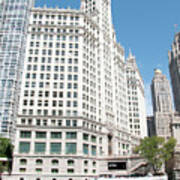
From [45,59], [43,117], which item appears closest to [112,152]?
[43,117]

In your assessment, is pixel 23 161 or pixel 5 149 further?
pixel 5 149

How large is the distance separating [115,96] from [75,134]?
35.6 m

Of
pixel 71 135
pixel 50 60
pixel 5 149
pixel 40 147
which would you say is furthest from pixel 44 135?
pixel 50 60

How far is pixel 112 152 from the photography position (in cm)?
9381

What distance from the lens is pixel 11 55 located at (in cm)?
12150

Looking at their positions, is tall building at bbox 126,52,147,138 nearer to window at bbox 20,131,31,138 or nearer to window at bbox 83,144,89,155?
window at bbox 83,144,89,155

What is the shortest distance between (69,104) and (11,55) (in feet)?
179

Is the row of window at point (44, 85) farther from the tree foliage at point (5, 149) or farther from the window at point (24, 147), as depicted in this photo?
the tree foliage at point (5, 149)

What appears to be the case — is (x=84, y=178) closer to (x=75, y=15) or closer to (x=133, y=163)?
(x=133, y=163)

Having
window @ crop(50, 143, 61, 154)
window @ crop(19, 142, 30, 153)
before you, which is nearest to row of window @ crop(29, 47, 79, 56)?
window @ crop(50, 143, 61, 154)

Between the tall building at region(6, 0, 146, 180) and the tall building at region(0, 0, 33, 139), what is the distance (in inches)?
1155

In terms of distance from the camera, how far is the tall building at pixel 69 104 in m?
77.6

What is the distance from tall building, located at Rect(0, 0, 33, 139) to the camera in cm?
11344

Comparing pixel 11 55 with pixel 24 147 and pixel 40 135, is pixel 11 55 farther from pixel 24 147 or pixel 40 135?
pixel 24 147
